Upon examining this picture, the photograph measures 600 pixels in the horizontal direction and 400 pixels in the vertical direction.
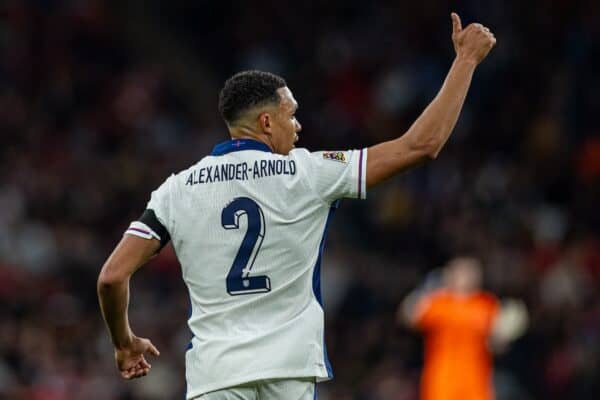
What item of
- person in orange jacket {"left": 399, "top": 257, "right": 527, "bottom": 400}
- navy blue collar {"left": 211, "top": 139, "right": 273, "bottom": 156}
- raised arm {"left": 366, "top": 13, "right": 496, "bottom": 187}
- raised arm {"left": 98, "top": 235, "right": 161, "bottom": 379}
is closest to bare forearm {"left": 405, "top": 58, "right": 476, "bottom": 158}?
raised arm {"left": 366, "top": 13, "right": 496, "bottom": 187}

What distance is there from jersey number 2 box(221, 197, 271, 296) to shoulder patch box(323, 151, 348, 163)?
0.81 feet

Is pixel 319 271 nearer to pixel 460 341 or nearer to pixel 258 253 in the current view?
pixel 258 253

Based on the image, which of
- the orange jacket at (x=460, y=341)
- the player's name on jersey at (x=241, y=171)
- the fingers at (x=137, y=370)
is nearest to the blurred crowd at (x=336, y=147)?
the orange jacket at (x=460, y=341)

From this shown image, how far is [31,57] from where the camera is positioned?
14086mm

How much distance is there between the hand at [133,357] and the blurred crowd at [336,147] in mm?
6214

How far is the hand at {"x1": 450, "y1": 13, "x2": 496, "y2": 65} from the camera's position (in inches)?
165

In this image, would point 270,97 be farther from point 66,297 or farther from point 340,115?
point 340,115

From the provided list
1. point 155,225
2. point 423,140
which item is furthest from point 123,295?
point 423,140

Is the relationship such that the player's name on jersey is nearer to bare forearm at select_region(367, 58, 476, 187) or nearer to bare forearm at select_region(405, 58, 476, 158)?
bare forearm at select_region(367, 58, 476, 187)

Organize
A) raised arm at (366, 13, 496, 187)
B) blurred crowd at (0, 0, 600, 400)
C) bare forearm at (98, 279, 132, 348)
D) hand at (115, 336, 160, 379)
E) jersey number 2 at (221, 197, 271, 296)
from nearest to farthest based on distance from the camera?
raised arm at (366, 13, 496, 187) → jersey number 2 at (221, 197, 271, 296) → bare forearm at (98, 279, 132, 348) → hand at (115, 336, 160, 379) → blurred crowd at (0, 0, 600, 400)

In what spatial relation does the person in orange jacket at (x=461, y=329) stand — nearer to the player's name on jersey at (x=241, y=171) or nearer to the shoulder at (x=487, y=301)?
the shoulder at (x=487, y=301)

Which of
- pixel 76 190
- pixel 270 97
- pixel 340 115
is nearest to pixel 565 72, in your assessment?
pixel 340 115

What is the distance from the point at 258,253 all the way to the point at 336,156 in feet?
1.19

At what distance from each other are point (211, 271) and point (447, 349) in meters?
5.99
